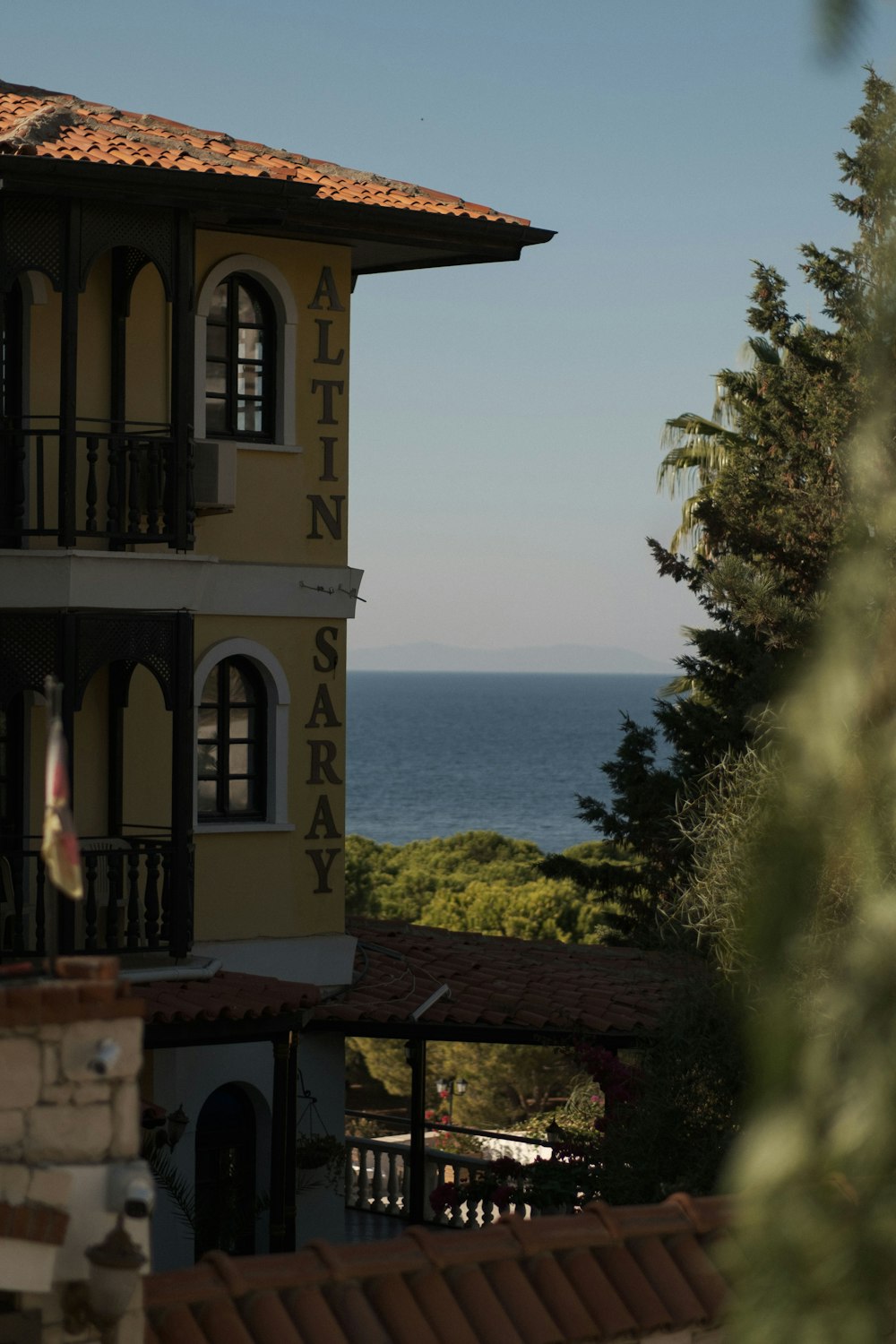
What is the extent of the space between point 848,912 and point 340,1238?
460 inches

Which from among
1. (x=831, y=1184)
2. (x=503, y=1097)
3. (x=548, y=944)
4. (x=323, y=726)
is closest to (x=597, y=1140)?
(x=323, y=726)

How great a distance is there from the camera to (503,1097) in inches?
1501

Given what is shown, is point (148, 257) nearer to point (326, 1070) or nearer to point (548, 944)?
point (326, 1070)

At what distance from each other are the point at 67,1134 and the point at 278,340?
11.5 m

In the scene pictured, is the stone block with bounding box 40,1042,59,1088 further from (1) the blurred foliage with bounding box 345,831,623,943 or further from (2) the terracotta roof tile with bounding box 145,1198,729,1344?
(1) the blurred foliage with bounding box 345,831,623,943

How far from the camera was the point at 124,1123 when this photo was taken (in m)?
6.62

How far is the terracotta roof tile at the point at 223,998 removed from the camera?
14.1m

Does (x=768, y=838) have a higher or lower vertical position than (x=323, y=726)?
higher

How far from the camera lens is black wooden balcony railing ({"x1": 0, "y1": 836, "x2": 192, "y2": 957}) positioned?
14789 millimetres

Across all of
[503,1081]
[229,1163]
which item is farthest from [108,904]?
[503,1081]

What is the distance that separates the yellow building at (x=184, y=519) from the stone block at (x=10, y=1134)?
27.3 ft

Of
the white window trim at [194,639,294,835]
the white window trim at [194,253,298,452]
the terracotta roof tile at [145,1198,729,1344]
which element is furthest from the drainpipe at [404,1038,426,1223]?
the terracotta roof tile at [145,1198,729,1344]

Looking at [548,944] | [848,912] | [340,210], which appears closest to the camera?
[848,912]

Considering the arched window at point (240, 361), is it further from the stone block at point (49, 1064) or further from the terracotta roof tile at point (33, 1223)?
the terracotta roof tile at point (33, 1223)
